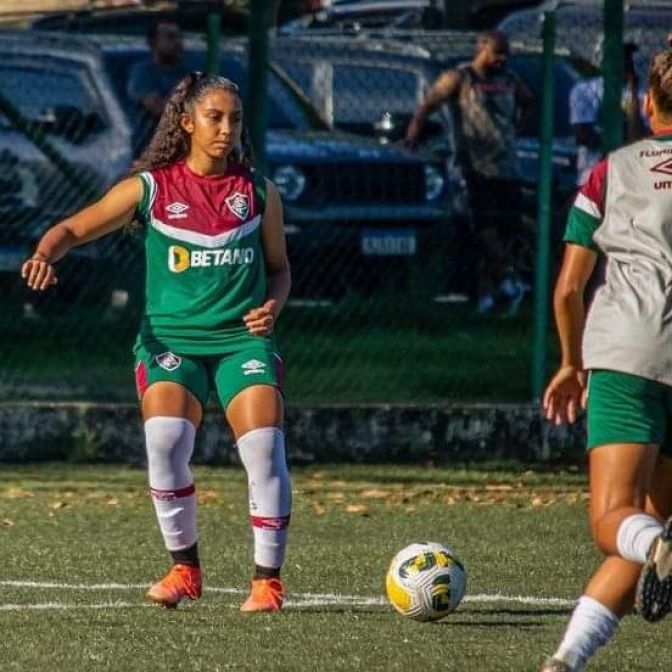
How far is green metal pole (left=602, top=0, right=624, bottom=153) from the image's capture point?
12.3 m

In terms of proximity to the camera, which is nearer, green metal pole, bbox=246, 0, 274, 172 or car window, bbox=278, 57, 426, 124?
green metal pole, bbox=246, 0, 274, 172

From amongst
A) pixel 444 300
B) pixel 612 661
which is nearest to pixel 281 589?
pixel 612 661

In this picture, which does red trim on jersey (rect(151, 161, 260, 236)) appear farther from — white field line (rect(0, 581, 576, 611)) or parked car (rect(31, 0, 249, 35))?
parked car (rect(31, 0, 249, 35))

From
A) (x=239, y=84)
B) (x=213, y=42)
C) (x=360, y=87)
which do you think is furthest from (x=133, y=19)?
(x=213, y=42)

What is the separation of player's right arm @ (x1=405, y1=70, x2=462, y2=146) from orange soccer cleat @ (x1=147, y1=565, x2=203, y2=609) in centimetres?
680

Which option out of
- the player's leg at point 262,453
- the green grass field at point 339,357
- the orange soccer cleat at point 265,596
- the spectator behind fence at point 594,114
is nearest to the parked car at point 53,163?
the green grass field at point 339,357

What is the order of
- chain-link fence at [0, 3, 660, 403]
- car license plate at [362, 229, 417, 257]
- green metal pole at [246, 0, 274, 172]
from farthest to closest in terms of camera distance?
1. car license plate at [362, 229, 417, 257]
2. chain-link fence at [0, 3, 660, 403]
3. green metal pole at [246, 0, 274, 172]

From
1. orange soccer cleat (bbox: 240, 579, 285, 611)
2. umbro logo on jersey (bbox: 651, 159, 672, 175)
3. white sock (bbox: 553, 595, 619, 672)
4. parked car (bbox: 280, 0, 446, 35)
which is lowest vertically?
parked car (bbox: 280, 0, 446, 35)

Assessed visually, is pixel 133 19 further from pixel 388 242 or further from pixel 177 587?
pixel 177 587

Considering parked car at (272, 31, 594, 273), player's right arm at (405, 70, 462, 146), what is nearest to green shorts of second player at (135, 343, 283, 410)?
parked car at (272, 31, 594, 273)

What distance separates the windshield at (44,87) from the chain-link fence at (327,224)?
0.06ft

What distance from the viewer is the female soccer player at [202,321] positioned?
7.67 metres

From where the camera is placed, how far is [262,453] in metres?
7.63

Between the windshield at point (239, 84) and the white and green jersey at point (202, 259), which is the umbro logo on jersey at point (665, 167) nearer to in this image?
the white and green jersey at point (202, 259)
